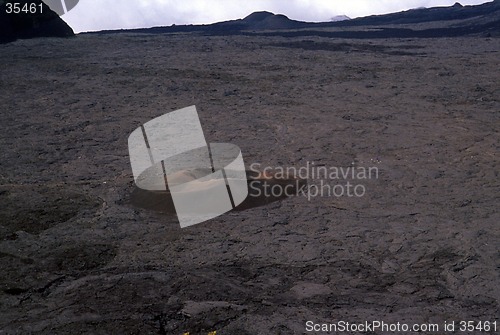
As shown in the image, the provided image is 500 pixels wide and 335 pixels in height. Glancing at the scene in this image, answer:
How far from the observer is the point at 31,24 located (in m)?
18.9

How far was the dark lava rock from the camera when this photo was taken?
59.4 ft

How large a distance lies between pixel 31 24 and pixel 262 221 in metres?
16.8

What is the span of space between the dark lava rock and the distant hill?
751 cm

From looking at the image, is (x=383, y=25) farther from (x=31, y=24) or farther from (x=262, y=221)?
(x=262, y=221)

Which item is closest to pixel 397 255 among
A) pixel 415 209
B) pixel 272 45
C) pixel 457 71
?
pixel 415 209

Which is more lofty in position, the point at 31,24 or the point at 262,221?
the point at 31,24

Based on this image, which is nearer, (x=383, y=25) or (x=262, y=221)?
(x=262, y=221)

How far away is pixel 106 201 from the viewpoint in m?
5.21

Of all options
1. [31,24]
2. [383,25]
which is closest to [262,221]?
[31,24]

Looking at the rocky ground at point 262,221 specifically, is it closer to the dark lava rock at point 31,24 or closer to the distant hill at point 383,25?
the dark lava rock at point 31,24

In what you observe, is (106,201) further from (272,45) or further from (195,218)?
(272,45)

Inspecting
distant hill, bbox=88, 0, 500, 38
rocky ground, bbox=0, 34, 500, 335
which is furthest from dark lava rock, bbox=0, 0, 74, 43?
rocky ground, bbox=0, 34, 500, 335

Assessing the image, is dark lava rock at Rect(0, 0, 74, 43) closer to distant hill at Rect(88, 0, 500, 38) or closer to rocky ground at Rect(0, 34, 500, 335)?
distant hill at Rect(88, 0, 500, 38)

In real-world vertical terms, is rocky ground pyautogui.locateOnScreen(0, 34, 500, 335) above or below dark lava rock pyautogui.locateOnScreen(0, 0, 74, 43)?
below
